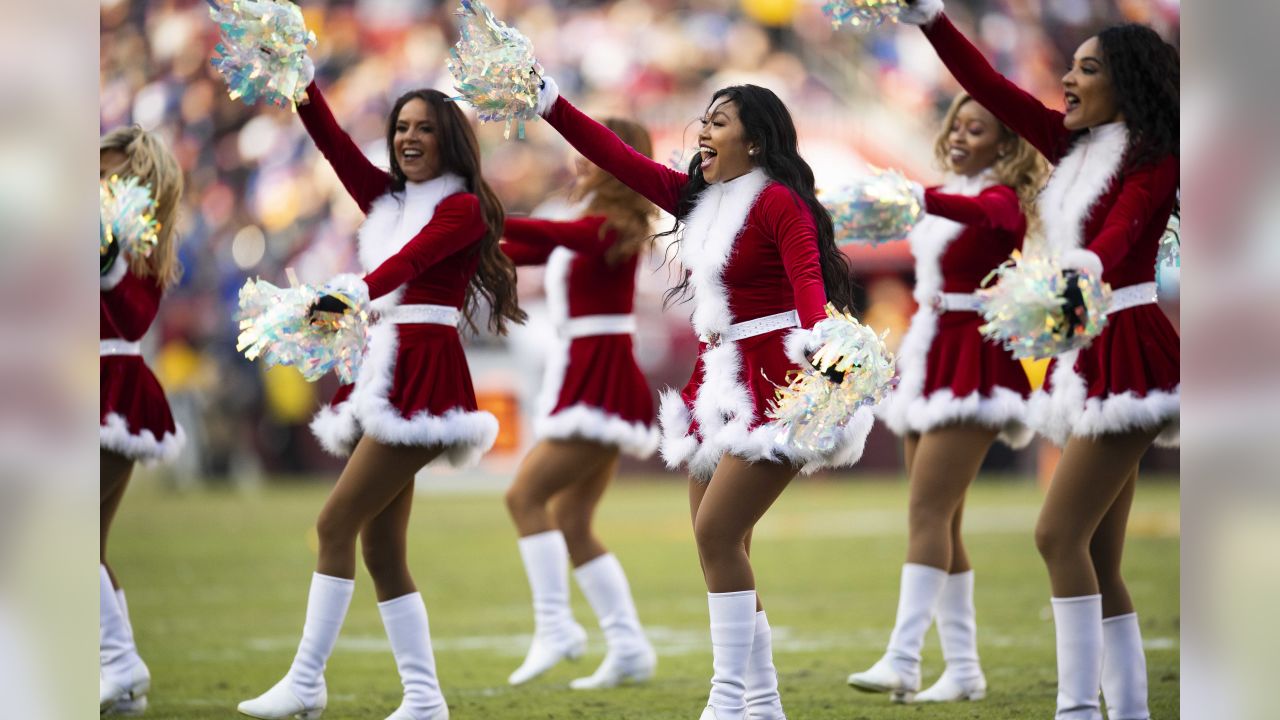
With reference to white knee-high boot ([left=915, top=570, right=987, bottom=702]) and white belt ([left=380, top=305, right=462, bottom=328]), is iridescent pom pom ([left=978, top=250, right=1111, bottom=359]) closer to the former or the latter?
white belt ([left=380, top=305, right=462, bottom=328])

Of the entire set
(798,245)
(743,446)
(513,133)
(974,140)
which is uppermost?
(513,133)

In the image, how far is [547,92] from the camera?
3.60 metres

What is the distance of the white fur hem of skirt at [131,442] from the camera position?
4.51 meters

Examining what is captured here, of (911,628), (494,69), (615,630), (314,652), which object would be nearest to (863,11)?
(494,69)

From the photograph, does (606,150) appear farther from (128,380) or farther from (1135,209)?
(128,380)

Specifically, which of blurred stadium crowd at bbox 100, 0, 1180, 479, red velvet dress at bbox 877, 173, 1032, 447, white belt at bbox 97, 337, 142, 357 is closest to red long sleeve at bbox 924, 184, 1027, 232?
red velvet dress at bbox 877, 173, 1032, 447

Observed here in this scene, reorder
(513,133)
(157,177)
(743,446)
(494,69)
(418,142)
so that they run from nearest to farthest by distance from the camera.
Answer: (743,446), (494,69), (418,142), (157,177), (513,133)

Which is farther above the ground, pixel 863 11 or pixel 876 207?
pixel 863 11

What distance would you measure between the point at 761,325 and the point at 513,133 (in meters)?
10.5

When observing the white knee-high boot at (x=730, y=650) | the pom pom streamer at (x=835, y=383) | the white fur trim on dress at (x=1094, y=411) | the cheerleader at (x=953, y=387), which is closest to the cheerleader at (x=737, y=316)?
the white knee-high boot at (x=730, y=650)

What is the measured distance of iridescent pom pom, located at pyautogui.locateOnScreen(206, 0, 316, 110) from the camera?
12.7ft

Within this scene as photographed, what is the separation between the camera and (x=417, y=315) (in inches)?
160
